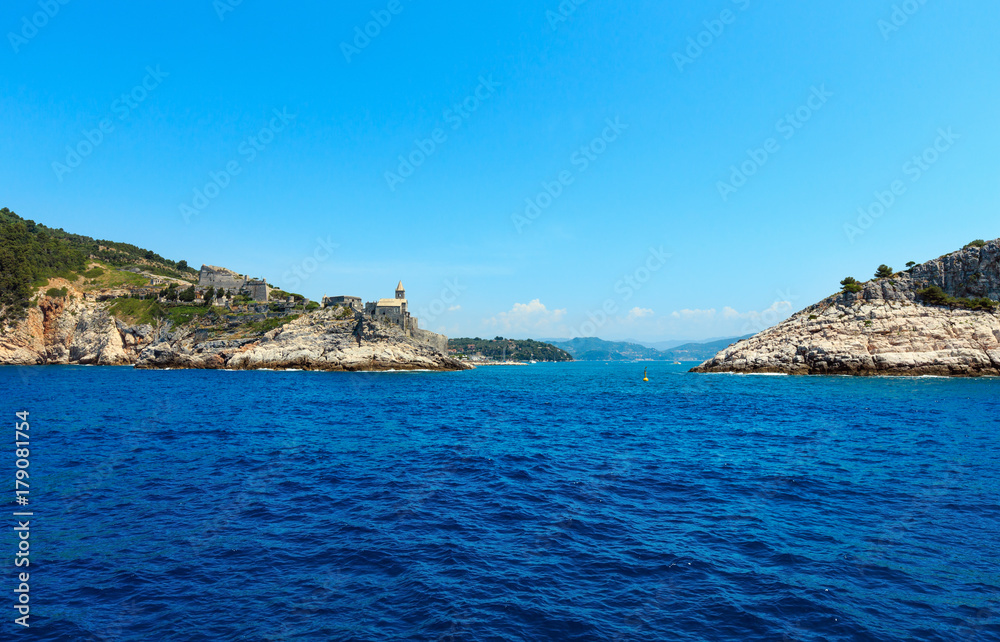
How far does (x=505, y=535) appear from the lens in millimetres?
13789

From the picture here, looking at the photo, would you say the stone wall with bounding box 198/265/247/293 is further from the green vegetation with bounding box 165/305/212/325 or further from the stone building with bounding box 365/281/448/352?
the stone building with bounding box 365/281/448/352

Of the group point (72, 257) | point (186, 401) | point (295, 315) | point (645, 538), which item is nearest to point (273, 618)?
point (645, 538)

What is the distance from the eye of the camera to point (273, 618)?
927 cm

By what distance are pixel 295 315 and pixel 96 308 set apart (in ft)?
166

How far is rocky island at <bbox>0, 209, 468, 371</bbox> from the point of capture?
353 feet

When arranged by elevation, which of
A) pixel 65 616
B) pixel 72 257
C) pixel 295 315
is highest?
pixel 72 257

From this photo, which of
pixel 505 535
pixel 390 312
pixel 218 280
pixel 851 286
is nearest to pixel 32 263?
pixel 218 280

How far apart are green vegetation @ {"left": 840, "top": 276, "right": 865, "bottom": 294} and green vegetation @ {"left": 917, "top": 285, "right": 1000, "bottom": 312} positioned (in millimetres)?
9300

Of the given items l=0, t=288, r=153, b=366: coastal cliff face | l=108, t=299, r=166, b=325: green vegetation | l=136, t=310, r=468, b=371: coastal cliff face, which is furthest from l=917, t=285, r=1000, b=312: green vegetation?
l=0, t=288, r=153, b=366: coastal cliff face

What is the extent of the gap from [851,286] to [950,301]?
50.4ft

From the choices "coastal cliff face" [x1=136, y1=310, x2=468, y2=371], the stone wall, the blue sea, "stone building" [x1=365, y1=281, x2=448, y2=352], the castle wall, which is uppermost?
the stone wall

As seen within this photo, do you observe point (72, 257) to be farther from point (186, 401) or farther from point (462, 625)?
point (462, 625)

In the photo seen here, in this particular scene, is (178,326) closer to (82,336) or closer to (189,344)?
(189,344)

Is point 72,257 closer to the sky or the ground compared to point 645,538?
closer to the sky
